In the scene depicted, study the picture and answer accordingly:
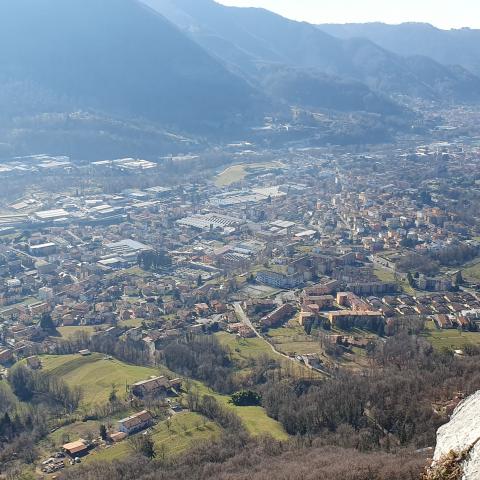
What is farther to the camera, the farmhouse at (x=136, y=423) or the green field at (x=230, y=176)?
the green field at (x=230, y=176)

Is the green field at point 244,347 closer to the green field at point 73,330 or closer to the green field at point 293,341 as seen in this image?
the green field at point 293,341

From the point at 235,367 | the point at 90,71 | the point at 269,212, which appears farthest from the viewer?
the point at 90,71

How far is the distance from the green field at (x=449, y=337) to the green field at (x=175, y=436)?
1290 cm

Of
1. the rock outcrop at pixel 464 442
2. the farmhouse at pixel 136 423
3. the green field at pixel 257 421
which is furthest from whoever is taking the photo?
the farmhouse at pixel 136 423

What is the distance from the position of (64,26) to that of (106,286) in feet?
310

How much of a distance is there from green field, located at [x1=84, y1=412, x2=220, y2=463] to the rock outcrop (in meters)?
15.6

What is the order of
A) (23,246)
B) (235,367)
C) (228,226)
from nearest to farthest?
(235,367) → (23,246) → (228,226)

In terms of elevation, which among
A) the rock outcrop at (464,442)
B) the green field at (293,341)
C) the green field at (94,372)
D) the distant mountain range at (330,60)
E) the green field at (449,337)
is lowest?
the green field at (94,372)

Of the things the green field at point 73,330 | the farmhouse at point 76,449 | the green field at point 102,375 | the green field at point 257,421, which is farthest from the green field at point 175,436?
the green field at point 73,330

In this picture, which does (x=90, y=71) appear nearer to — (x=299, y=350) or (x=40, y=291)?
(x=40, y=291)

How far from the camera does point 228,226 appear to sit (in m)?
56.8

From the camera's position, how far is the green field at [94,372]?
28641mm

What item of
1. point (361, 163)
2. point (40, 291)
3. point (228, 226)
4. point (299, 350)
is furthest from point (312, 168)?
point (299, 350)

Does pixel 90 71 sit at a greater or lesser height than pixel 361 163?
greater
